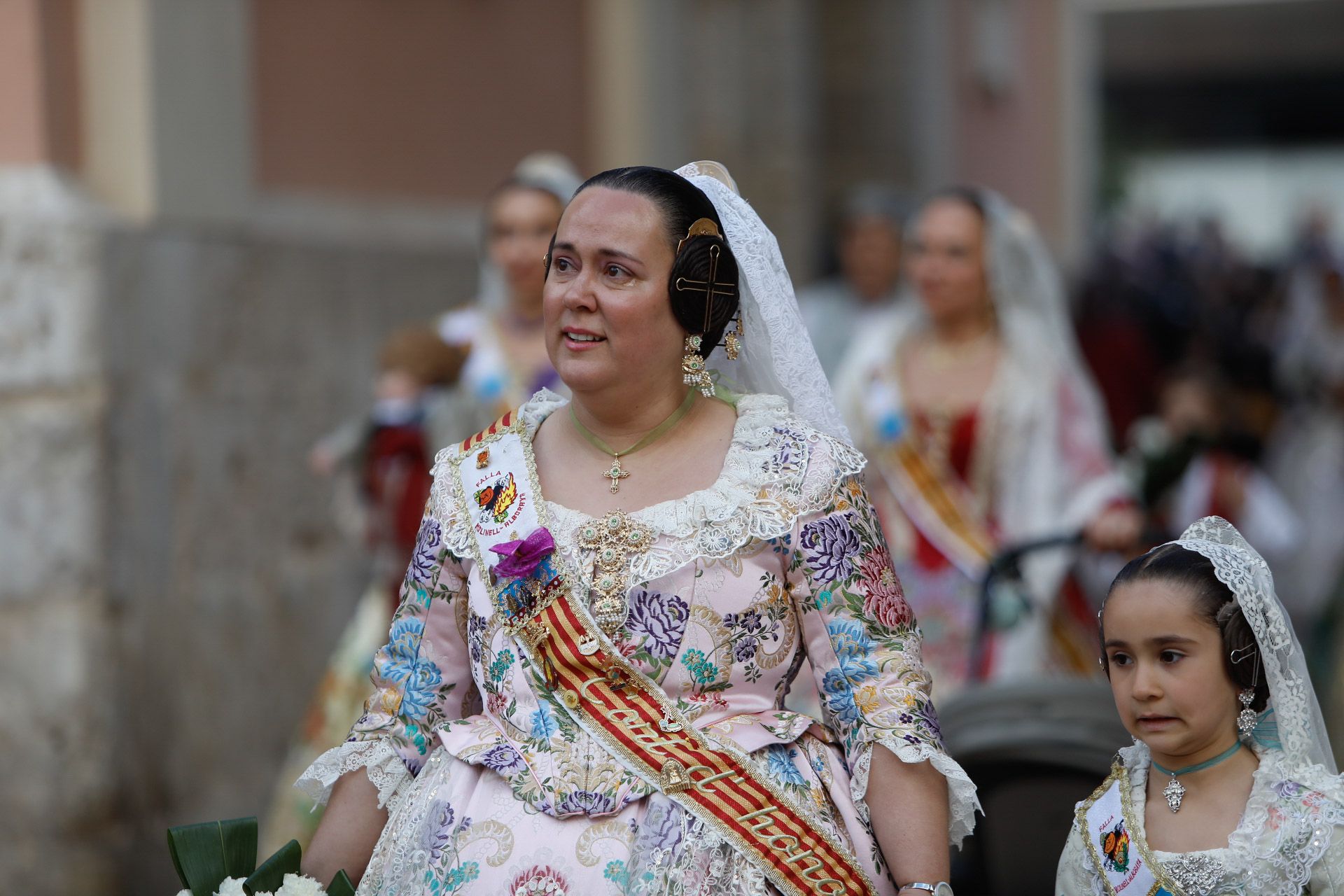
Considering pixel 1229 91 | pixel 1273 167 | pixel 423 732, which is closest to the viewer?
pixel 423 732

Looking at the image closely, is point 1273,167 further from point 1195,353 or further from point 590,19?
point 590,19

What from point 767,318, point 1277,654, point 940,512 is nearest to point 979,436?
point 940,512

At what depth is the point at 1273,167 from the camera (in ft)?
104

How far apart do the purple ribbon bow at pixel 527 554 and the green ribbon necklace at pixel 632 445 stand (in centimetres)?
16

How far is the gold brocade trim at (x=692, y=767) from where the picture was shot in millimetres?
2631

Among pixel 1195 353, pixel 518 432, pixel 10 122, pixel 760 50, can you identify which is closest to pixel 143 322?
pixel 10 122

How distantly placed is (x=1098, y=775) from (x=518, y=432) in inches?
60.0

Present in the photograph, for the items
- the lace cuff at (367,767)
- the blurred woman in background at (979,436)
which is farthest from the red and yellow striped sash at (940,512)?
the lace cuff at (367,767)

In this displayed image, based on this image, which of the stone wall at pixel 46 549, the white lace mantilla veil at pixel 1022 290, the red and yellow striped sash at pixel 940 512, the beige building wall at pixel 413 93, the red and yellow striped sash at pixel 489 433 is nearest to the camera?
the red and yellow striped sash at pixel 489 433

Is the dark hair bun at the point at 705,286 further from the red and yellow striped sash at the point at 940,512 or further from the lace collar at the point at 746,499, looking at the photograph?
the red and yellow striped sash at the point at 940,512

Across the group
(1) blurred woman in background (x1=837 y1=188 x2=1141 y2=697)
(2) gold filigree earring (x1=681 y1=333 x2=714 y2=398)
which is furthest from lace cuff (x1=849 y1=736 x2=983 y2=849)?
(1) blurred woman in background (x1=837 y1=188 x2=1141 y2=697)

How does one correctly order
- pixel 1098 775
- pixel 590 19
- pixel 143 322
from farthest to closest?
pixel 590 19 → pixel 143 322 → pixel 1098 775

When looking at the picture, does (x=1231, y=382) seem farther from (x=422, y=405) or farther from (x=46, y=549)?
(x=46, y=549)

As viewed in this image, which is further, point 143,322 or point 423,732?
point 143,322
